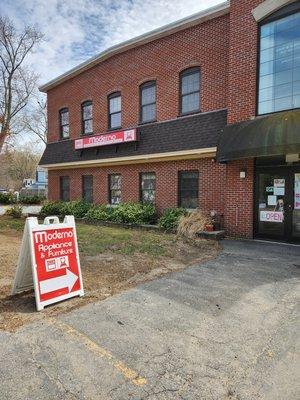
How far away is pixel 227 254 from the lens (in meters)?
8.72

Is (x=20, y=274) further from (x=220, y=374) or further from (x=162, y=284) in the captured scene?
(x=220, y=374)

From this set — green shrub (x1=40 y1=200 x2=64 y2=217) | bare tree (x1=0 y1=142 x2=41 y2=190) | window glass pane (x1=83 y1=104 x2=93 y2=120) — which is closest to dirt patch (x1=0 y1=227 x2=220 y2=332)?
green shrub (x1=40 y1=200 x2=64 y2=217)

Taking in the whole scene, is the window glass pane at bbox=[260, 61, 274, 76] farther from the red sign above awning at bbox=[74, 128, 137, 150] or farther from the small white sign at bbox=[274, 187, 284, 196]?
the red sign above awning at bbox=[74, 128, 137, 150]

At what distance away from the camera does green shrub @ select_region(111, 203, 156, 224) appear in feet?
44.4

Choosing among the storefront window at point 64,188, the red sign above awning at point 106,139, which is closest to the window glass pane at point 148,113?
the red sign above awning at point 106,139

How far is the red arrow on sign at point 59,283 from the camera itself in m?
4.97

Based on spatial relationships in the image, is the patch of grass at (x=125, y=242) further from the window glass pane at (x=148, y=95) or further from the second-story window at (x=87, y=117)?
the second-story window at (x=87, y=117)

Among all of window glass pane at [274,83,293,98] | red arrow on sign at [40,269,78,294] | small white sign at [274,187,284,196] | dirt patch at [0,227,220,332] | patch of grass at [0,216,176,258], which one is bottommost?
dirt patch at [0,227,220,332]

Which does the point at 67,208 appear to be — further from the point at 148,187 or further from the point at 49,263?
the point at 49,263

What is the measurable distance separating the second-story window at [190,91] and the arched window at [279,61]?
288cm

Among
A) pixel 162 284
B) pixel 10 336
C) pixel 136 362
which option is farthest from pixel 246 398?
pixel 162 284

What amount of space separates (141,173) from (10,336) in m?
11.1

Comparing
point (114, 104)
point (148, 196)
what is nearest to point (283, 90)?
point (148, 196)

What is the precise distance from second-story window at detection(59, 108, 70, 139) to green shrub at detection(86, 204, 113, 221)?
5511 mm
